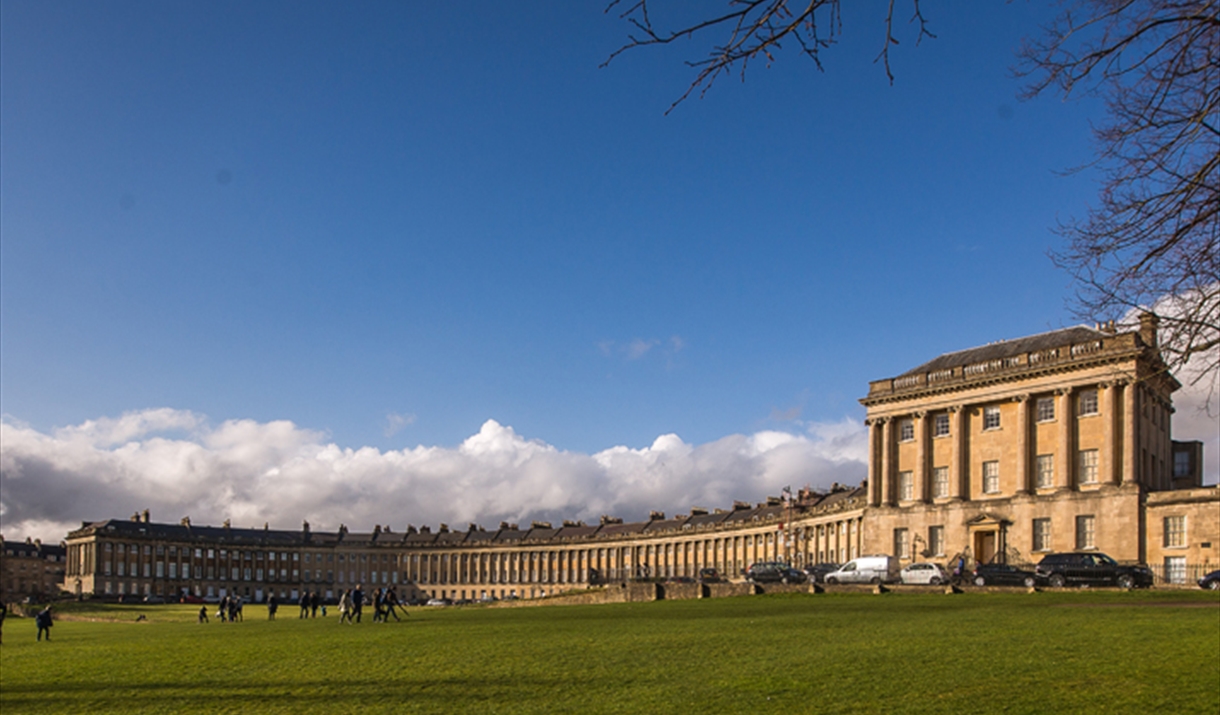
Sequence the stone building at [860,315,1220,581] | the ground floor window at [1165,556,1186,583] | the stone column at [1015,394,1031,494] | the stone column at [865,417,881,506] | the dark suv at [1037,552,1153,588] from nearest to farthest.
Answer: the dark suv at [1037,552,1153,588] < the ground floor window at [1165,556,1186,583] < the stone building at [860,315,1220,581] < the stone column at [1015,394,1031,494] < the stone column at [865,417,881,506]

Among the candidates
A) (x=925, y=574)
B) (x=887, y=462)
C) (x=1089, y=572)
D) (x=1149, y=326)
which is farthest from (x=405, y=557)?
(x=1149, y=326)

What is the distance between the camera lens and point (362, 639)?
27.6 metres

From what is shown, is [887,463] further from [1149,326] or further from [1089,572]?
[1149,326]

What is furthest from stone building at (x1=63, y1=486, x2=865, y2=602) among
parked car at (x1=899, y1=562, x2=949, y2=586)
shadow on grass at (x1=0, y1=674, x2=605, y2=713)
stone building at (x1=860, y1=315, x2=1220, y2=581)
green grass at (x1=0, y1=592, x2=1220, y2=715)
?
shadow on grass at (x1=0, y1=674, x2=605, y2=713)

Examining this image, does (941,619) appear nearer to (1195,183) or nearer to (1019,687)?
(1019,687)

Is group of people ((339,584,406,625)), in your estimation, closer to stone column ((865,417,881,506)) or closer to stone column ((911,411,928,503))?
stone column ((911,411,928,503))

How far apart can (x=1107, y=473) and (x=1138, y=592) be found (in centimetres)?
1572

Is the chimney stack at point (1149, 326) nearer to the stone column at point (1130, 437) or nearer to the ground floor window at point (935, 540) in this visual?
the stone column at point (1130, 437)

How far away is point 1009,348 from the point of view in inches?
2437

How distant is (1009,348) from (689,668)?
49.4 meters

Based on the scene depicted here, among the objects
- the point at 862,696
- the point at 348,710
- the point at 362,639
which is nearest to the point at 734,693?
the point at 862,696

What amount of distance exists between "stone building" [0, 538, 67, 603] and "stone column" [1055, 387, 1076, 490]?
171471mm

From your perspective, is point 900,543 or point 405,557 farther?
point 405,557

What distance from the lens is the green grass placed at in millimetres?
14305
